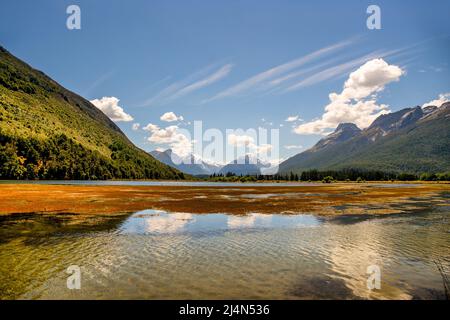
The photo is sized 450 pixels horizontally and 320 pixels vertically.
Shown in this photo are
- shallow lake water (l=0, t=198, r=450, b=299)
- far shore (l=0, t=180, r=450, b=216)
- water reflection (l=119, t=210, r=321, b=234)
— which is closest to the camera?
shallow lake water (l=0, t=198, r=450, b=299)

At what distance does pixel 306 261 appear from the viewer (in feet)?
64.7

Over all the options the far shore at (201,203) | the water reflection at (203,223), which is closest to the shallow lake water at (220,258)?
the water reflection at (203,223)

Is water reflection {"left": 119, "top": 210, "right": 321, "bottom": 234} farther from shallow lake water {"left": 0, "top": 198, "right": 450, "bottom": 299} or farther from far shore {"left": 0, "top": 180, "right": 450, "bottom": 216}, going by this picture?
far shore {"left": 0, "top": 180, "right": 450, "bottom": 216}

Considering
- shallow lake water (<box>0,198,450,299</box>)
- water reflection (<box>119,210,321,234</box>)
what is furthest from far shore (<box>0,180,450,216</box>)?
shallow lake water (<box>0,198,450,299</box>)

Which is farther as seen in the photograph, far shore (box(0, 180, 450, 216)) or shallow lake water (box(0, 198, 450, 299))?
far shore (box(0, 180, 450, 216))

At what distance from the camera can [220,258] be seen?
67.1 ft

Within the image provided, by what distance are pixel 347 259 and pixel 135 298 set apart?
14.5 metres

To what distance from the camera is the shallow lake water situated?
570 inches

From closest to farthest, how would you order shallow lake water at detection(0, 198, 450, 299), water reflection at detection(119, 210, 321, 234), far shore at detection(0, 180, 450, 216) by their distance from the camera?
shallow lake water at detection(0, 198, 450, 299) → water reflection at detection(119, 210, 321, 234) → far shore at detection(0, 180, 450, 216)

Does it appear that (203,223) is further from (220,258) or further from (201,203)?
(201,203)

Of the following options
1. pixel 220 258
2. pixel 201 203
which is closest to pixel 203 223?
pixel 220 258

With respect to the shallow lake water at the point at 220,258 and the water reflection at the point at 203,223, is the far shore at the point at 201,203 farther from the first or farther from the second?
the shallow lake water at the point at 220,258
